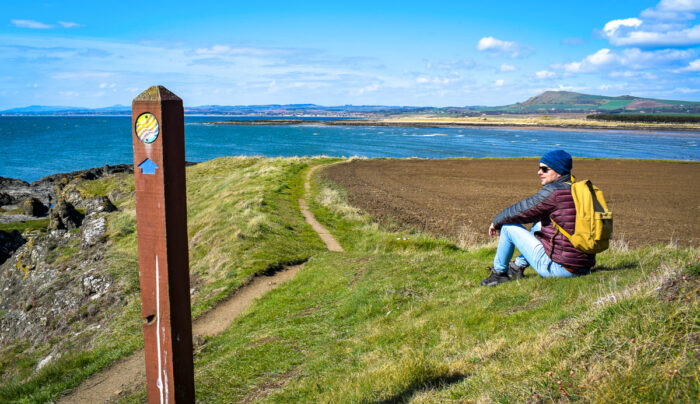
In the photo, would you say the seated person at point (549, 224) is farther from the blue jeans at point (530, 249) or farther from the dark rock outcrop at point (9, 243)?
the dark rock outcrop at point (9, 243)

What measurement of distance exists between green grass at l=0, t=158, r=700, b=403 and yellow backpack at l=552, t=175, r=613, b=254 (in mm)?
512

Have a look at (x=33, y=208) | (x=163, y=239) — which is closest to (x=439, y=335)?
(x=163, y=239)

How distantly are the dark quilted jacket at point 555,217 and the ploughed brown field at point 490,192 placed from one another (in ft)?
10.5

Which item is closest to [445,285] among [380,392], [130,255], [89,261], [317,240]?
[380,392]

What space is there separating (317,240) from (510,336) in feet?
34.4

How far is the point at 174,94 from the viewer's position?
8.74 ft

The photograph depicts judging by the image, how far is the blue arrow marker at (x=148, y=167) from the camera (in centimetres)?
257

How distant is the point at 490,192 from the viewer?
28891mm

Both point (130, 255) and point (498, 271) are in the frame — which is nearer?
point (498, 271)

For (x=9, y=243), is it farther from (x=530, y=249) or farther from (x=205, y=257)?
(x=530, y=249)

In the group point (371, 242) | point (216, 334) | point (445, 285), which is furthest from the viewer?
point (371, 242)

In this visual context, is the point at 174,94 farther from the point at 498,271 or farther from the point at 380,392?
the point at 498,271

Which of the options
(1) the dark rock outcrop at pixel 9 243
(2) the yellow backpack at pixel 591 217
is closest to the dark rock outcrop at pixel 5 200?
(1) the dark rock outcrop at pixel 9 243

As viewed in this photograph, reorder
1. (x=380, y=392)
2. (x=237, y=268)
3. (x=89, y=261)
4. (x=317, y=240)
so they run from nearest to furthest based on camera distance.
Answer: (x=380, y=392), (x=237, y=268), (x=317, y=240), (x=89, y=261)
